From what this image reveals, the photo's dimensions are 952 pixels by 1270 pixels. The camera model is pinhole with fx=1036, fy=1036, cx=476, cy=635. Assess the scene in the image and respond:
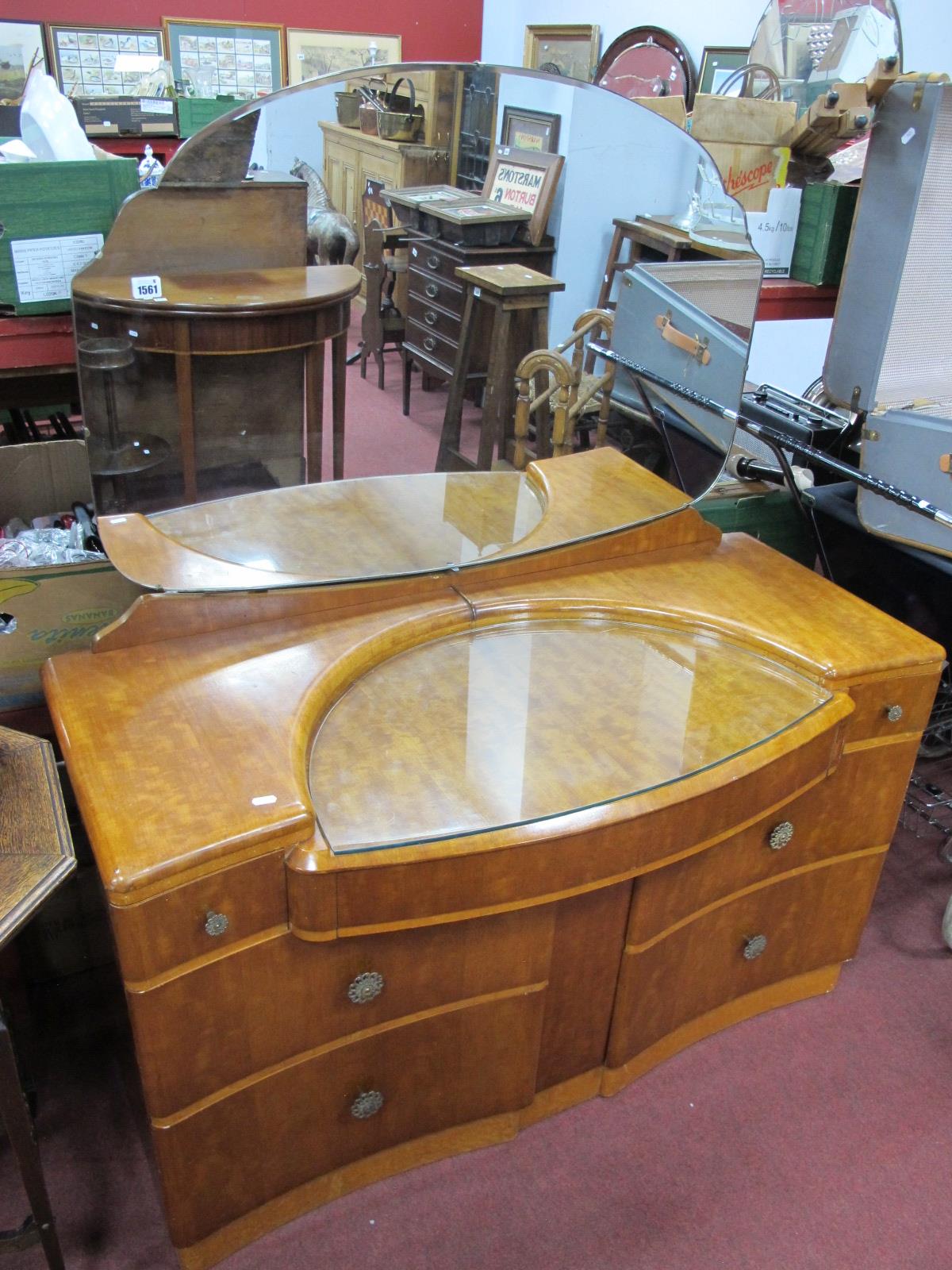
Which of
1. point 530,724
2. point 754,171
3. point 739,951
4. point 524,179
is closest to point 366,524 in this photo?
point 530,724

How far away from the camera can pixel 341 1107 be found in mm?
1341

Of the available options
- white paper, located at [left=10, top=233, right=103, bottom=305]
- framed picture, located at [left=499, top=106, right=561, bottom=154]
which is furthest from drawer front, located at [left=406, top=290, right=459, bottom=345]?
white paper, located at [left=10, top=233, right=103, bottom=305]

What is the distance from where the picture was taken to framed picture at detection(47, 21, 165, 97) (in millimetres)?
4457

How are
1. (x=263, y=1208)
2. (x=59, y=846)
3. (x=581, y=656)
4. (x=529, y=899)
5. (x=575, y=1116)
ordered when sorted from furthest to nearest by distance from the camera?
1. (x=575, y=1116)
2. (x=581, y=656)
3. (x=263, y=1208)
4. (x=529, y=899)
5. (x=59, y=846)

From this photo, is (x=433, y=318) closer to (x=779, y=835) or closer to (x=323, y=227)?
(x=323, y=227)

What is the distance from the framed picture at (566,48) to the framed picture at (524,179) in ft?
10.6

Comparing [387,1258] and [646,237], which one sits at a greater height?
[646,237]

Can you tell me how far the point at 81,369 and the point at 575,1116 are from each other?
1.28 m

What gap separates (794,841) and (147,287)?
3.93 feet

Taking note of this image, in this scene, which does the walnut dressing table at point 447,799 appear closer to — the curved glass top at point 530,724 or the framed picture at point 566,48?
the curved glass top at point 530,724

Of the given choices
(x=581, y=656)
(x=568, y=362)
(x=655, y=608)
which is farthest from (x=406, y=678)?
(x=568, y=362)

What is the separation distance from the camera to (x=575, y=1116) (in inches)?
62.5

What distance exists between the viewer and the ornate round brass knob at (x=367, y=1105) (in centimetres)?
135

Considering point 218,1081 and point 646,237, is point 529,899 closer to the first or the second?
point 218,1081
